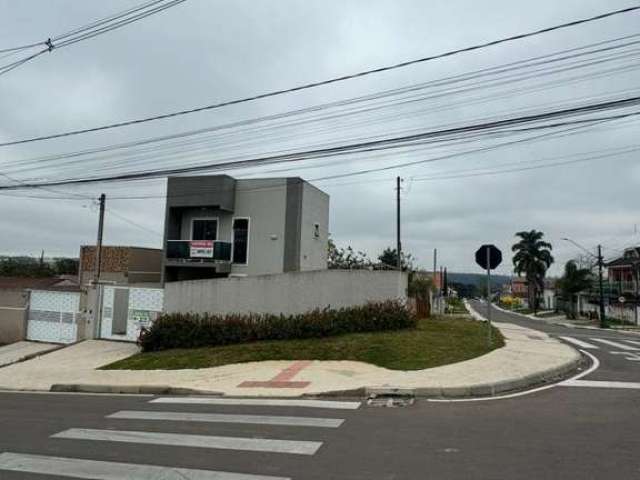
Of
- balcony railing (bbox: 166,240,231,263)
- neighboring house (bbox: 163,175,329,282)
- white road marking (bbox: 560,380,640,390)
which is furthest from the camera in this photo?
balcony railing (bbox: 166,240,231,263)

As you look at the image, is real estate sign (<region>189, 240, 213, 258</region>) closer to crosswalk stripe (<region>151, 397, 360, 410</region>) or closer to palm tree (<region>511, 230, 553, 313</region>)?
crosswalk stripe (<region>151, 397, 360, 410</region>)

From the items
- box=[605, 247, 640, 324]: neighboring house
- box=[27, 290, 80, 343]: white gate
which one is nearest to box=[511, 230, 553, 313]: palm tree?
box=[605, 247, 640, 324]: neighboring house

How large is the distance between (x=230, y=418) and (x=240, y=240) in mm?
20122

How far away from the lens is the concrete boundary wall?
1925 cm

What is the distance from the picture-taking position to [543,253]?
266 ft

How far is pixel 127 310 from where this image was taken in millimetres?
22578

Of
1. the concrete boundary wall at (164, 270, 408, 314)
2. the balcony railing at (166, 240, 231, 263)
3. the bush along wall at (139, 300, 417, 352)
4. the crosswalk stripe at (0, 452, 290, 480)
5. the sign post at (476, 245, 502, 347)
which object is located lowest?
the crosswalk stripe at (0, 452, 290, 480)

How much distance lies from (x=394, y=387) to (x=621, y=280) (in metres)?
70.2

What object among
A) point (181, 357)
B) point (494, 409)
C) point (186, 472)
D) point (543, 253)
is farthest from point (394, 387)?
point (543, 253)

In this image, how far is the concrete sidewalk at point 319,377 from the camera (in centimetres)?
1133

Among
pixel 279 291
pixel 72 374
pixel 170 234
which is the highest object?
pixel 170 234

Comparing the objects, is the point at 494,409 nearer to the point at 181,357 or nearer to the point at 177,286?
the point at 181,357

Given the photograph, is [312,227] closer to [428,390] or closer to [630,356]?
[630,356]

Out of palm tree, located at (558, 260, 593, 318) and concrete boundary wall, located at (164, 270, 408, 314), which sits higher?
palm tree, located at (558, 260, 593, 318)
